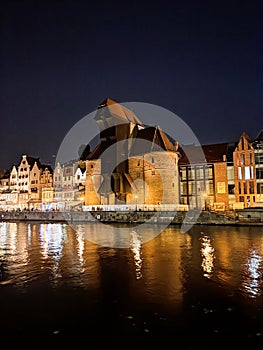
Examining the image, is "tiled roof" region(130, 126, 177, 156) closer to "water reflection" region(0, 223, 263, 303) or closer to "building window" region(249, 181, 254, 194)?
"building window" region(249, 181, 254, 194)

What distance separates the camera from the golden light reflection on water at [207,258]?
45.0ft

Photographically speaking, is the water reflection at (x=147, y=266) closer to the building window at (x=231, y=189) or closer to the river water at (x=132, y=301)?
the river water at (x=132, y=301)

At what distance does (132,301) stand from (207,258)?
817 centimetres

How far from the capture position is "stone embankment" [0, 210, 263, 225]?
39.3 metres

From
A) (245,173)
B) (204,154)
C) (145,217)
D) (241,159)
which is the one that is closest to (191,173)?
(204,154)

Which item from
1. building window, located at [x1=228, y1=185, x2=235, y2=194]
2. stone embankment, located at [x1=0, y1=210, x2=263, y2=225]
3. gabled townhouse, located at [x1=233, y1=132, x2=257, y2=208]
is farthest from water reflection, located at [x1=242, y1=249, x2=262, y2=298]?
building window, located at [x1=228, y1=185, x2=235, y2=194]

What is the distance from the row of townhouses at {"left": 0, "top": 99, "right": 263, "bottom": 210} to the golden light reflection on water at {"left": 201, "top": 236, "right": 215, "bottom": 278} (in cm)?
2599

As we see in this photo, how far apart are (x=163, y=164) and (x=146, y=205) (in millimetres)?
6721

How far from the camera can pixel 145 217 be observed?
148 feet

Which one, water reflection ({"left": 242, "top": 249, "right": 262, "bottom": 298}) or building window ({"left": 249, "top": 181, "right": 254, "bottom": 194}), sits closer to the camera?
water reflection ({"left": 242, "top": 249, "right": 262, "bottom": 298})

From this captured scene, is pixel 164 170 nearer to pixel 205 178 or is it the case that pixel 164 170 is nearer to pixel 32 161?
pixel 205 178

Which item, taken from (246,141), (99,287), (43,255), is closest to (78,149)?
(246,141)

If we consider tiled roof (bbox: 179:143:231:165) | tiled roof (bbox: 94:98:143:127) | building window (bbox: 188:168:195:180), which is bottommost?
building window (bbox: 188:168:195:180)

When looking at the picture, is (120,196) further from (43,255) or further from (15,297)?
(15,297)
